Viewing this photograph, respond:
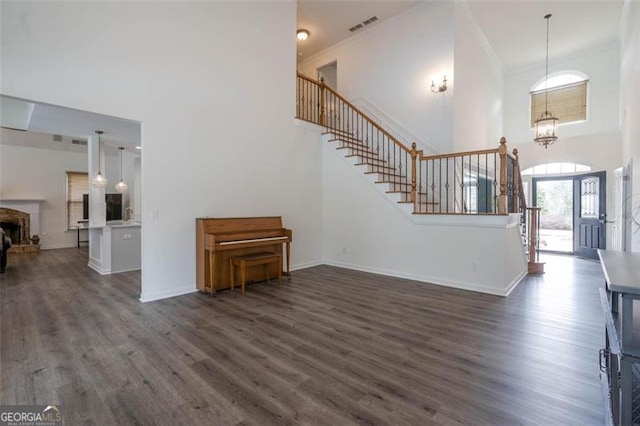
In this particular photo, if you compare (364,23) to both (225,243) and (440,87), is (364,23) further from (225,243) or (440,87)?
(225,243)

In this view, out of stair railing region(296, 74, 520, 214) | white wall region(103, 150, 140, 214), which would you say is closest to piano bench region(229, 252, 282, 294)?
stair railing region(296, 74, 520, 214)

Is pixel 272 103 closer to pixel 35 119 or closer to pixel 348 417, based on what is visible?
pixel 35 119

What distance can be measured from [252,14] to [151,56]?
6.56ft

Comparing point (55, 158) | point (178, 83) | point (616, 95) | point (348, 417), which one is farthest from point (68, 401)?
point (616, 95)

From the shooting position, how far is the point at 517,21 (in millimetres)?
6434

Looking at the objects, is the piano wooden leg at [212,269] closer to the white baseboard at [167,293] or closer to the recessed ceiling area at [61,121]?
the white baseboard at [167,293]

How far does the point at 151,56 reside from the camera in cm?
379

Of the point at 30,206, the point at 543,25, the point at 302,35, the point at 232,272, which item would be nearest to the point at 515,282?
the point at 232,272

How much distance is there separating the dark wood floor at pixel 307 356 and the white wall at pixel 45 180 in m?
6.01

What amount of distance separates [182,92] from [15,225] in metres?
7.87

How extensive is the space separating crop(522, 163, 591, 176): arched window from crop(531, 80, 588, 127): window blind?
3.89 ft

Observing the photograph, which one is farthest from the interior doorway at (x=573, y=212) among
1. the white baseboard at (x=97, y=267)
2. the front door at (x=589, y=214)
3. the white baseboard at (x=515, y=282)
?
the white baseboard at (x=97, y=267)

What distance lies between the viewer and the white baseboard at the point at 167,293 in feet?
12.5

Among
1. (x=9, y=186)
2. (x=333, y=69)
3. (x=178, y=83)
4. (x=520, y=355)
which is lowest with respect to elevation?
(x=520, y=355)
